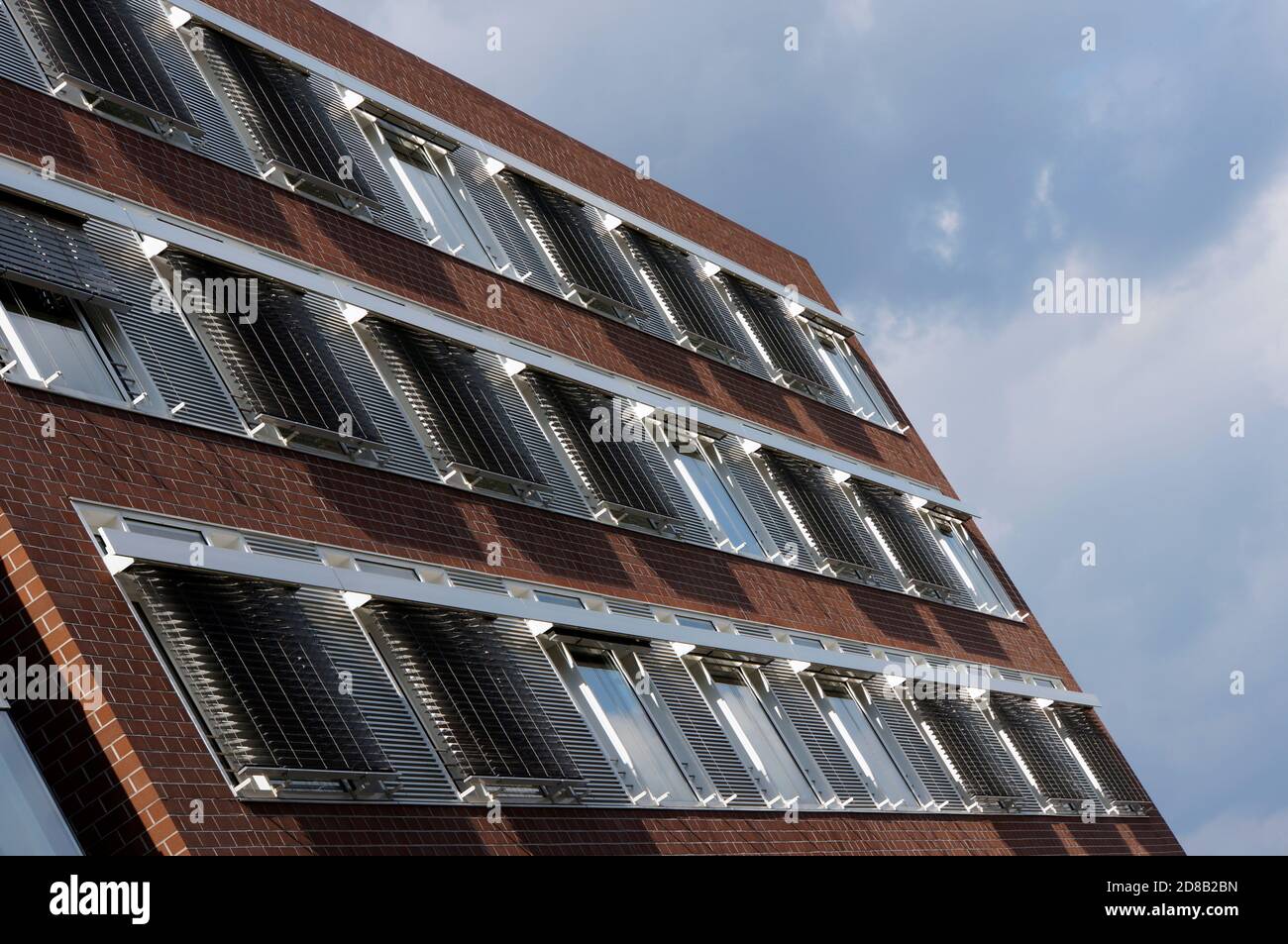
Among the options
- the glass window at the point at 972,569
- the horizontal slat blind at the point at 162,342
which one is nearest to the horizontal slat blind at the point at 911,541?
the glass window at the point at 972,569

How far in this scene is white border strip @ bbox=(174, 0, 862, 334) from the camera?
2123 cm

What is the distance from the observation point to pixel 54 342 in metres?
15.3

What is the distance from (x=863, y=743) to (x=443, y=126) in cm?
1056

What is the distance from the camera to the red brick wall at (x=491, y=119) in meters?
22.9

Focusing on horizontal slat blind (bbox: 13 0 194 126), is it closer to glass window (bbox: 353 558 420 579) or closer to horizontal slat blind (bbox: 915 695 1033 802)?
glass window (bbox: 353 558 420 579)

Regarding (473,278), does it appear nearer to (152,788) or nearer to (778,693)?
(778,693)

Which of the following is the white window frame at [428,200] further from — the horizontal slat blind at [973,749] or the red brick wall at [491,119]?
the horizontal slat blind at [973,749]

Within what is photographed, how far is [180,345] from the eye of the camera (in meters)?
16.7

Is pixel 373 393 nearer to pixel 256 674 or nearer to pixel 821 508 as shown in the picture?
pixel 256 674

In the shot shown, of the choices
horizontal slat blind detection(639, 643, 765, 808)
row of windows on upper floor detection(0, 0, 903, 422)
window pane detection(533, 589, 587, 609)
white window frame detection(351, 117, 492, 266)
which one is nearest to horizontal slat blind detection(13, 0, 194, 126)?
row of windows on upper floor detection(0, 0, 903, 422)

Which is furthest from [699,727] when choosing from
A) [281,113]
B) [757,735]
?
[281,113]

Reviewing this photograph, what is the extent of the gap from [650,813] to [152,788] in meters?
7.16
